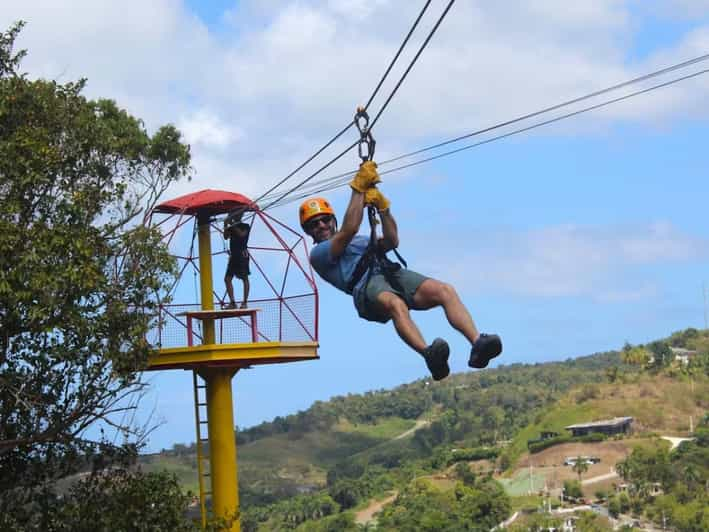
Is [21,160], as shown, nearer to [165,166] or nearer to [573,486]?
[165,166]

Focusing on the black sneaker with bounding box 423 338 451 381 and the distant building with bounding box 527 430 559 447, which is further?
the distant building with bounding box 527 430 559 447

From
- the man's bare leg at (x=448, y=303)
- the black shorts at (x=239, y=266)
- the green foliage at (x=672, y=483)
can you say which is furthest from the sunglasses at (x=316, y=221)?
the green foliage at (x=672, y=483)

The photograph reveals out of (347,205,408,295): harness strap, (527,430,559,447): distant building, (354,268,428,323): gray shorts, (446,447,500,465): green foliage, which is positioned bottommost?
(354,268,428,323): gray shorts

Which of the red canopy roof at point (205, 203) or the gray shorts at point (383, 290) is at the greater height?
the red canopy roof at point (205, 203)

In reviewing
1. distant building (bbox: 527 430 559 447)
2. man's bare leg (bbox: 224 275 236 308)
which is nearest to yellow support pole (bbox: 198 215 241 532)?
man's bare leg (bbox: 224 275 236 308)

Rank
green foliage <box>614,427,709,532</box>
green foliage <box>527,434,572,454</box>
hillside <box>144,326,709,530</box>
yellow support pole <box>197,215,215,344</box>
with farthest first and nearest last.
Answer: green foliage <box>527,434,572,454</box>, hillside <box>144,326,709,530</box>, green foliage <box>614,427,709,532</box>, yellow support pole <box>197,215,215,344</box>

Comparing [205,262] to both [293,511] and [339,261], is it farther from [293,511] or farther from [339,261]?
[293,511]

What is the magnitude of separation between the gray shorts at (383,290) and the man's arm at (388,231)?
20 cm

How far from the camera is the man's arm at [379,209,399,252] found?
8.49m

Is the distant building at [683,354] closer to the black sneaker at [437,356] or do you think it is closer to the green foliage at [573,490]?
the green foliage at [573,490]

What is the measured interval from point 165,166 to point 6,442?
777cm

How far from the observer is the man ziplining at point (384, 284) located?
7.81 m

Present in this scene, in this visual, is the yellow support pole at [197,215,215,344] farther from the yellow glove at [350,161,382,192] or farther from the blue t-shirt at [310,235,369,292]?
the yellow glove at [350,161,382,192]

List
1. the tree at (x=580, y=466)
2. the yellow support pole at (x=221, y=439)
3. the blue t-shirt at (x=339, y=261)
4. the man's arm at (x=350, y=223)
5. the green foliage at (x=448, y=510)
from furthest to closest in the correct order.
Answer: the tree at (x=580, y=466)
the green foliage at (x=448, y=510)
the yellow support pole at (x=221, y=439)
the blue t-shirt at (x=339, y=261)
the man's arm at (x=350, y=223)
